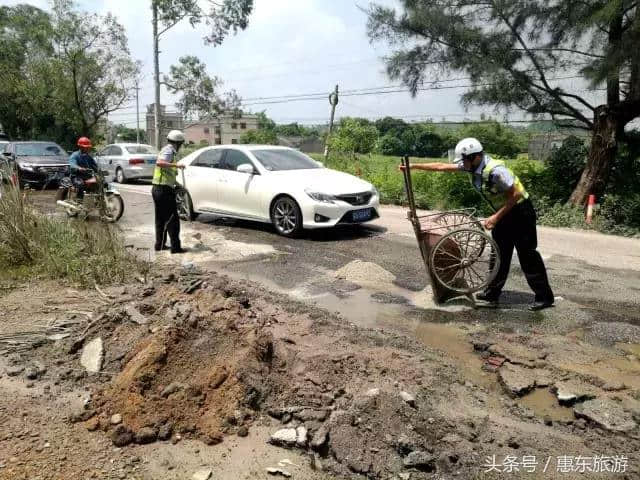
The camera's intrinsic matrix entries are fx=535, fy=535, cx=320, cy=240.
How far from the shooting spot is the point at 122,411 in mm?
3359

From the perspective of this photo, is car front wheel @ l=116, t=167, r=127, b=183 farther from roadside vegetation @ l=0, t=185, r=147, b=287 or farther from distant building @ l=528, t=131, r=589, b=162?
distant building @ l=528, t=131, r=589, b=162

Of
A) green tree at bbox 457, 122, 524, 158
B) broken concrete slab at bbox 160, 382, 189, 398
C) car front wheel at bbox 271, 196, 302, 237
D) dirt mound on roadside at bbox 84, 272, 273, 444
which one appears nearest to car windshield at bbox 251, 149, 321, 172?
car front wheel at bbox 271, 196, 302, 237

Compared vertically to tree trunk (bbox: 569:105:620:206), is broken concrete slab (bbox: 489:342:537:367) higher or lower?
lower

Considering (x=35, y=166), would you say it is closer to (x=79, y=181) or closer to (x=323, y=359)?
(x=79, y=181)

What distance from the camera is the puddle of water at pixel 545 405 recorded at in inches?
140

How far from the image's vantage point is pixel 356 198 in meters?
8.93

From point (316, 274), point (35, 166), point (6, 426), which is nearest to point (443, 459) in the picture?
point (6, 426)

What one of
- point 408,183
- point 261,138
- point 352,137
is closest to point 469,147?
point 408,183

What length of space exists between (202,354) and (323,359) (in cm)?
89

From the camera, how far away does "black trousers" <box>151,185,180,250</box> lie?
7.91 meters

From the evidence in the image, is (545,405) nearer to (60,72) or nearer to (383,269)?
(383,269)

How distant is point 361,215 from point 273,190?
1569 millimetres

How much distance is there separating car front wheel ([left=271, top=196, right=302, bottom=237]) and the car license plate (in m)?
0.91

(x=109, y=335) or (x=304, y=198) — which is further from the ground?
(x=304, y=198)
